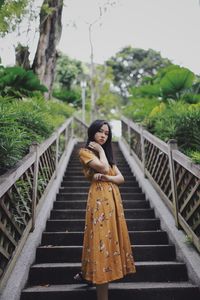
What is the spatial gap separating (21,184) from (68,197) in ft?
6.18

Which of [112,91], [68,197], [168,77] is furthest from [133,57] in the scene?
[68,197]

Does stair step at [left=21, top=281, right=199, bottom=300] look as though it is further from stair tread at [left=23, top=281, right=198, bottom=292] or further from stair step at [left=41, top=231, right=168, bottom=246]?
stair step at [left=41, top=231, right=168, bottom=246]

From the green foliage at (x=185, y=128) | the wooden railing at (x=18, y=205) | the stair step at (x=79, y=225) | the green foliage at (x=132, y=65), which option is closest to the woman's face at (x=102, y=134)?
the wooden railing at (x=18, y=205)

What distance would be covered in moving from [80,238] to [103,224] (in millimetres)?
1482

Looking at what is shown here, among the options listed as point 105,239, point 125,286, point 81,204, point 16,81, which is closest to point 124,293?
point 125,286

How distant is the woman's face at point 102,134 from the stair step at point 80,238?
157 cm

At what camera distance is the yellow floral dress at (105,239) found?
2.63 metres

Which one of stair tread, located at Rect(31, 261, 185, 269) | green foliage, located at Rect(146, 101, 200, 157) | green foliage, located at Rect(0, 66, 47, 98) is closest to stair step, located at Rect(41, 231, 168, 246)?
stair tread, located at Rect(31, 261, 185, 269)

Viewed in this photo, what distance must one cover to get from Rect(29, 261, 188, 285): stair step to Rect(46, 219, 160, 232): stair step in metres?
0.93

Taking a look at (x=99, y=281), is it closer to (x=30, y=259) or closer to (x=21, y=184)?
(x=30, y=259)

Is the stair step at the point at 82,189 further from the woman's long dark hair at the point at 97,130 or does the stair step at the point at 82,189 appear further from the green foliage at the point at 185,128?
the woman's long dark hair at the point at 97,130

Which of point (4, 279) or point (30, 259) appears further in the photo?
point (30, 259)

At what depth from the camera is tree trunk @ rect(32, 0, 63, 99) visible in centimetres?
930

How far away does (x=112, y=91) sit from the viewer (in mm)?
26000
